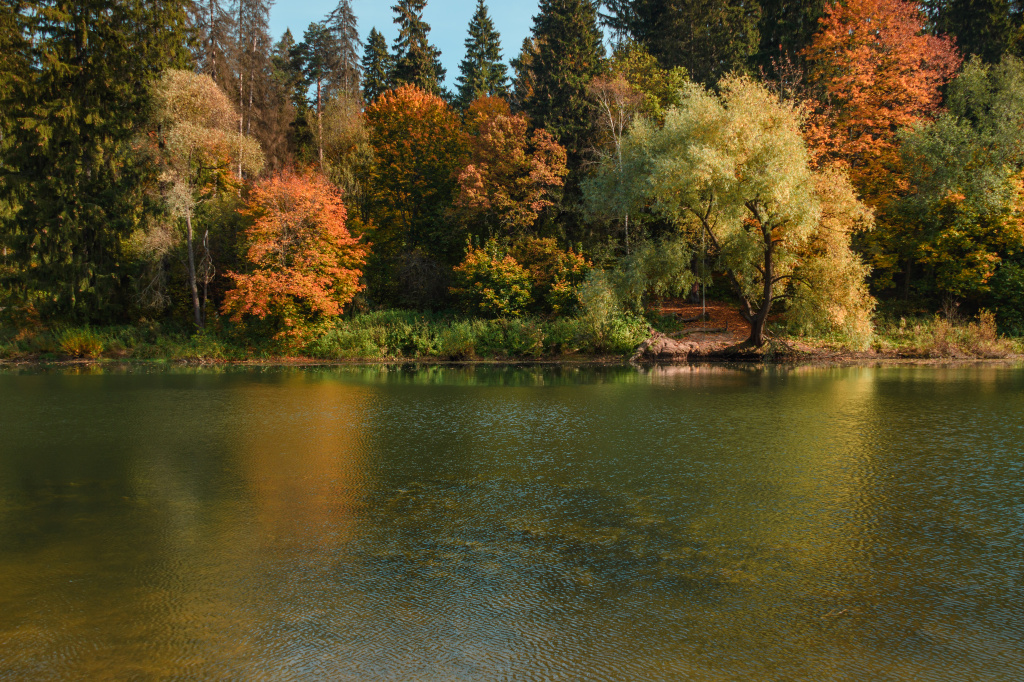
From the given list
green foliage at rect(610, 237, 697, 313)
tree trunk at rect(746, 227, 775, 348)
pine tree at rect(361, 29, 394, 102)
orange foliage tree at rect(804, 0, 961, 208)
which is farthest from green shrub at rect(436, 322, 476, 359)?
pine tree at rect(361, 29, 394, 102)

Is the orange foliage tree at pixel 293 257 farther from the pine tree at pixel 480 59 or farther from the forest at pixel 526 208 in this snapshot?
the pine tree at pixel 480 59

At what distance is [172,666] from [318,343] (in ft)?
91.1

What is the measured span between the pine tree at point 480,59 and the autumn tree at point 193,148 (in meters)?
31.7

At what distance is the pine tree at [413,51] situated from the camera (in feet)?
165

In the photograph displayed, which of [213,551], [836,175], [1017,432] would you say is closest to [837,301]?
[836,175]

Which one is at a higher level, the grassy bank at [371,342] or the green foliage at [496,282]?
the green foliage at [496,282]

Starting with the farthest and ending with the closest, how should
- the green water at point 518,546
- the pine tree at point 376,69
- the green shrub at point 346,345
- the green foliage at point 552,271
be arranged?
the pine tree at point 376,69, the green foliage at point 552,271, the green shrub at point 346,345, the green water at point 518,546

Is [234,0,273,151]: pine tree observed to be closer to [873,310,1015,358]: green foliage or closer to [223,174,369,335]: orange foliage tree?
[223,174,369,335]: orange foliage tree

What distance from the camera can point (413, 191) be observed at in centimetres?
3903

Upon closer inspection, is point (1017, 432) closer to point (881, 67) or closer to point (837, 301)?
point (837, 301)

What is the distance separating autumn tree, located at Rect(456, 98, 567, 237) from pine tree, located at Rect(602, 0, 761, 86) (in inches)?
607

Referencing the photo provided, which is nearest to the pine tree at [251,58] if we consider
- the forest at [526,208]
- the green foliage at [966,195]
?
the forest at [526,208]

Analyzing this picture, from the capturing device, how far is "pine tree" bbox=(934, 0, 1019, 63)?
39.7m

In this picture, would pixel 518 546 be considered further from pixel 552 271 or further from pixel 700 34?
pixel 700 34
